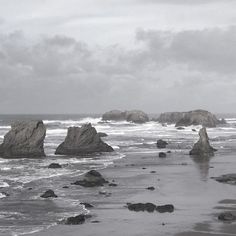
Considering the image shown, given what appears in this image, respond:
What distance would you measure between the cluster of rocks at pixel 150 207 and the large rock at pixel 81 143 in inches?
1678

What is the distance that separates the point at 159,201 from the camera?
38.1m

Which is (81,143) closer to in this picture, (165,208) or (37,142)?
(37,142)

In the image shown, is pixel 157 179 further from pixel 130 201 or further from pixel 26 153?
pixel 26 153

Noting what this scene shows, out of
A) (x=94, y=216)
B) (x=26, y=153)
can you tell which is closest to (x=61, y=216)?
(x=94, y=216)

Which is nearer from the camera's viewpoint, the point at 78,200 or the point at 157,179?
the point at 78,200

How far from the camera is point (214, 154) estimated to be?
76188mm

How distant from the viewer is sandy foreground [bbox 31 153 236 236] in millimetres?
29719

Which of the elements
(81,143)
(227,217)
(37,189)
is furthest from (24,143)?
(227,217)

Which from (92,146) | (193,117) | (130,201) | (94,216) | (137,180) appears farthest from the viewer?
(193,117)

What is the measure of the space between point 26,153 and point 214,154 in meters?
26.6

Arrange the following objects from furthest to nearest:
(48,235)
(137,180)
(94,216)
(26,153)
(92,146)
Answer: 1. (92,146)
2. (26,153)
3. (137,180)
4. (94,216)
5. (48,235)

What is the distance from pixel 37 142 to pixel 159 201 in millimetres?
38901

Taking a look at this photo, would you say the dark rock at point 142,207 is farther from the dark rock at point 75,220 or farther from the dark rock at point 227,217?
the dark rock at point 227,217

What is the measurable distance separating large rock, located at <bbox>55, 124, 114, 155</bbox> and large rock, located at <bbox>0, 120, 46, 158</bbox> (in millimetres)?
4141
